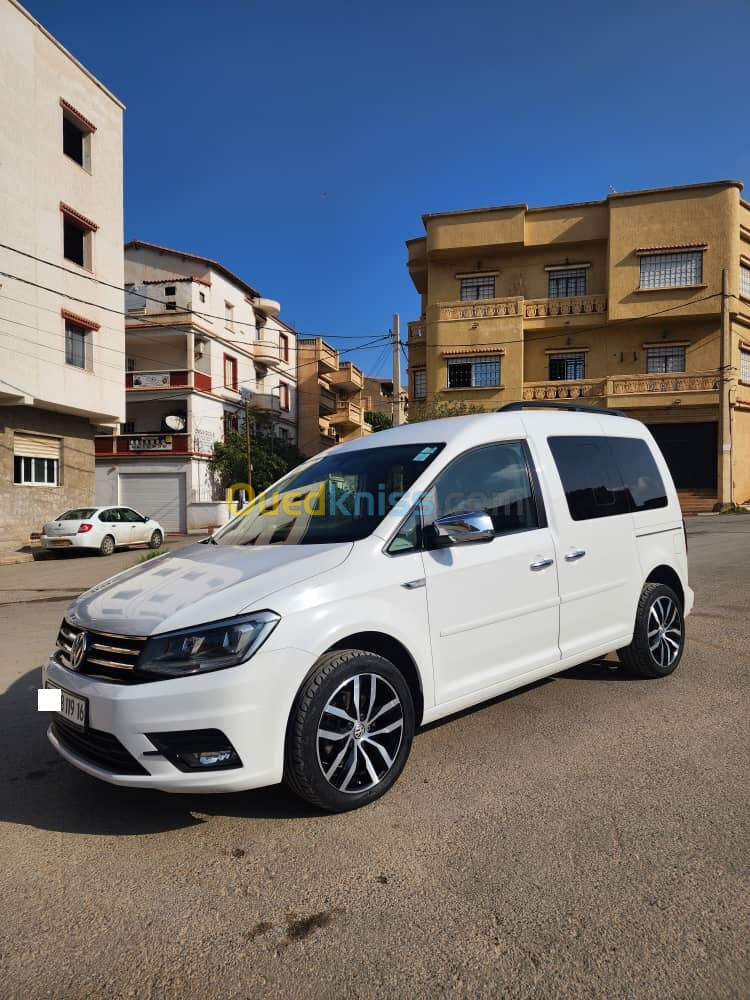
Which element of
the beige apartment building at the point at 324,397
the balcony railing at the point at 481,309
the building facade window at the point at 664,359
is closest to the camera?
the balcony railing at the point at 481,309

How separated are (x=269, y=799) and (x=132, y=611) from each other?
3.61 feet

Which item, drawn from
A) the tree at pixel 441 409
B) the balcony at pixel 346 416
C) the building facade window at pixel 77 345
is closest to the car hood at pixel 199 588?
the building facade window at pixel 77 345

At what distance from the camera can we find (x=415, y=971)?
6.61ft

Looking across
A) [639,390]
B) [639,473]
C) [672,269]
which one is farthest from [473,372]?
[639,473]

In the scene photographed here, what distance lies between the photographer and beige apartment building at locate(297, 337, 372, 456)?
40812 millimetres

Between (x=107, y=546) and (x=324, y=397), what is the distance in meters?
25.8

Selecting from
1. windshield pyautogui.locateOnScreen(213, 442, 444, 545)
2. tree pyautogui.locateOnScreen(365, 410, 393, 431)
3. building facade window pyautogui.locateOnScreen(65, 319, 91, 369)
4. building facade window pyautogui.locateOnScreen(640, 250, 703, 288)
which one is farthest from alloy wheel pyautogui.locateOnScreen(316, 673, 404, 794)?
tree pyautogui.locateOnScreen(365, 410, 393, 431)

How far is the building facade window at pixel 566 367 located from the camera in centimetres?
3009

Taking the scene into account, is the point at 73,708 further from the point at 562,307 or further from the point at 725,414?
the point at 562,307

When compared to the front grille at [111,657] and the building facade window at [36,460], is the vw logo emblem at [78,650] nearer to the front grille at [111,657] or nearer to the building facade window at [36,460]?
the front grille at [111,657]

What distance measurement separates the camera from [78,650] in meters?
3.00

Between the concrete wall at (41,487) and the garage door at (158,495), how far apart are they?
263 inches

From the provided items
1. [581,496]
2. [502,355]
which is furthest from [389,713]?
[502,355]

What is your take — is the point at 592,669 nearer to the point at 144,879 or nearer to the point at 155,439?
the point at 144,879
